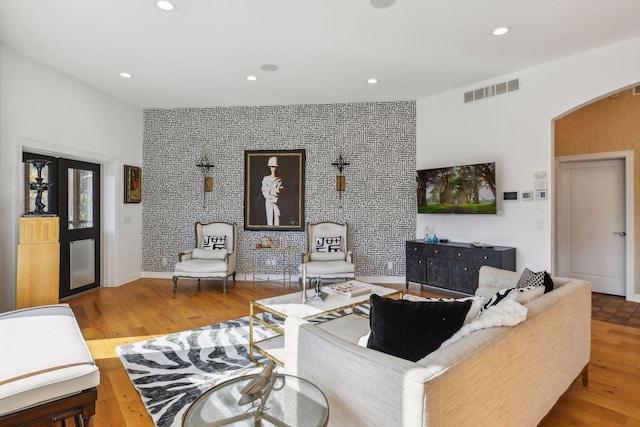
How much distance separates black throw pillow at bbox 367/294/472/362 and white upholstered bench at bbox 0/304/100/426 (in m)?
1.41

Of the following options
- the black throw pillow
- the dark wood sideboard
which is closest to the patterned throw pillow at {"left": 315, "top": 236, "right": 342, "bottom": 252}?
the dark wood sideboard

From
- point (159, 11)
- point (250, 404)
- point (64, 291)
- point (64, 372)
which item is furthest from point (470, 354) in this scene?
point (64, 291)

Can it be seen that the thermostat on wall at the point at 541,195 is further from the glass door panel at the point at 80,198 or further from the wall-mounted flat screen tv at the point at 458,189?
the glass door panel at the point at 80,198

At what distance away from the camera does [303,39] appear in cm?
346

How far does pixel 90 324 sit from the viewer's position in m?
3.57

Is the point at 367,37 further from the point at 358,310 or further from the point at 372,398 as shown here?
the point at 372,398

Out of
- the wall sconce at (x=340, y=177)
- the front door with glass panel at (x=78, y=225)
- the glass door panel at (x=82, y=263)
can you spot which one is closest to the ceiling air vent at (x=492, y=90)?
the wall sconce at (x=340, y=177)

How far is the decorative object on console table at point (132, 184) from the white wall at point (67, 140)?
0.30 feet

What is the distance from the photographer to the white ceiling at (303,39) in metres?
2.93

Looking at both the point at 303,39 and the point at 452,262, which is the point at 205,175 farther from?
the point at 452,262

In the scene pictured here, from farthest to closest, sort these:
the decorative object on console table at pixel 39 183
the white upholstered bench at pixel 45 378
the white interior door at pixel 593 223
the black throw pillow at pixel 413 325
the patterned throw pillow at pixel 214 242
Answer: the patterned throw pillow at pixel 214 242, the white interior door at pixel 593 223, the decorative object on console table at pixel 39 183, the white upholstered bench at pixel 45 378, the black throw pillow at pixel 413 325

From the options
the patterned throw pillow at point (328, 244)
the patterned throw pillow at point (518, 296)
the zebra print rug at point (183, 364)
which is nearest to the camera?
the patterned throw pillow at point (518, 296)

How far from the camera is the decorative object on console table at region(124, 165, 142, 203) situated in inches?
213

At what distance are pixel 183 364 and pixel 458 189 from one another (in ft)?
12.9
